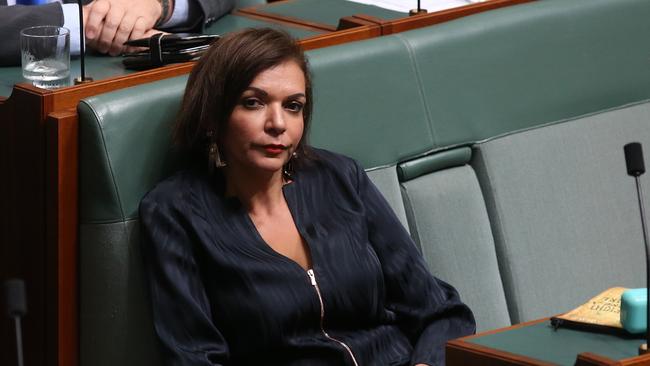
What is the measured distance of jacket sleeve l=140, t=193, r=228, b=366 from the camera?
193 cm

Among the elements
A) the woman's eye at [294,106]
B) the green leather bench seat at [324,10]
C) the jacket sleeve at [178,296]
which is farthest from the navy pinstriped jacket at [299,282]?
the green leather bench seat at [324,10]

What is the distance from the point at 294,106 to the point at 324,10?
82 centimetres

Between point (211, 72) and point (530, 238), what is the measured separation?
0.80m

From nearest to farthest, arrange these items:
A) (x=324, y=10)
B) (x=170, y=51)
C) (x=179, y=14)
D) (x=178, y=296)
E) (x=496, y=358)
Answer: (x=496, y=358) < (x=178, y=296) < (x=170, y=51) < (x=179, y=14) < (x=324, y=10)

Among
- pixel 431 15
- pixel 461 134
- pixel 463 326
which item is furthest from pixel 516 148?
pixel 463 326

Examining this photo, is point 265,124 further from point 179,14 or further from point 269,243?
point 179,14

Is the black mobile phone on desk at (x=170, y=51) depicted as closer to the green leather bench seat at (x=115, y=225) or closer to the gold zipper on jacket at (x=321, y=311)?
the green leather bench seat at (x=115, y=225)

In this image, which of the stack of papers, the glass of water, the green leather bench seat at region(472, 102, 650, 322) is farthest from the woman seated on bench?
the stack of papers

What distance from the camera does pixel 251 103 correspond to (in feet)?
6.69

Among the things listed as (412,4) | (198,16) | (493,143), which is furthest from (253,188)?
(412,4)

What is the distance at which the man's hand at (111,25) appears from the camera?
2457 mm

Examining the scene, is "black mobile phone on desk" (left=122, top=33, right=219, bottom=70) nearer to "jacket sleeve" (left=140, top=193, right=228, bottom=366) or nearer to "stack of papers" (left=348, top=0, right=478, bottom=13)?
"jacket sleeve" (left=140, top=193, right=228, bottom=366)

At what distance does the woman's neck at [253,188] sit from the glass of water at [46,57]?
0.34m

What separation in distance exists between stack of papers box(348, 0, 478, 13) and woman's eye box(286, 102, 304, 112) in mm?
831
